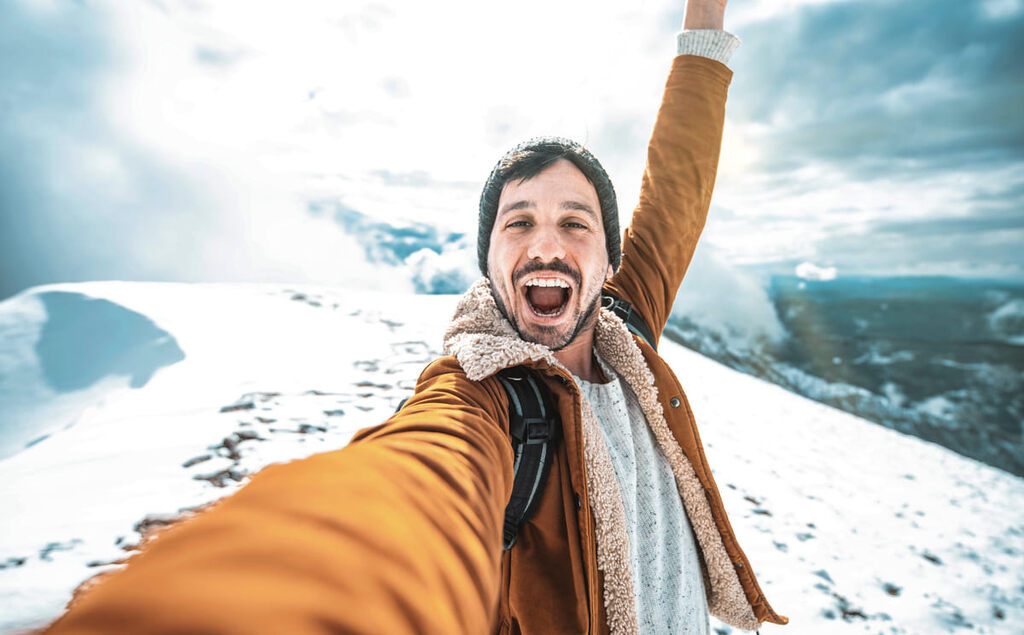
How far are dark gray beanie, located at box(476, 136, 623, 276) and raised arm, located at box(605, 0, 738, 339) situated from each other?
0.45 metres

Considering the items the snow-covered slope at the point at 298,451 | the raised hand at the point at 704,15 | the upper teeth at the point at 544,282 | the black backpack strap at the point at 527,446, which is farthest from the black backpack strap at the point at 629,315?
the snow-covered slope at the point at 298,451

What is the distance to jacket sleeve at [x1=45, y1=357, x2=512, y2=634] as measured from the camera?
1.12 ft

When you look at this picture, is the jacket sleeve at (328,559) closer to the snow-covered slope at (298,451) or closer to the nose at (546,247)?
the nose at (546,247)

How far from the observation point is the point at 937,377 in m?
129

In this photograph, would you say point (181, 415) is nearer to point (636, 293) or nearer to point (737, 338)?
point (636, 293)

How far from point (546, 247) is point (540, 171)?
40 cm

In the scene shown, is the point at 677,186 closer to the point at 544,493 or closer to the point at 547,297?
the point at 547,297

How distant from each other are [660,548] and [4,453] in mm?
6018

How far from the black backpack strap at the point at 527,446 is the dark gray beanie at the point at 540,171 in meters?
0.98

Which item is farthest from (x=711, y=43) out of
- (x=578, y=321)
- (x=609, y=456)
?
(x=609, y=456)

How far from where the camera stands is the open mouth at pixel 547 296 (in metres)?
1.64

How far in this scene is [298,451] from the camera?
115 inches

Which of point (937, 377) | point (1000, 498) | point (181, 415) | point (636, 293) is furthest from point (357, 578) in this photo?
point (937, 377)

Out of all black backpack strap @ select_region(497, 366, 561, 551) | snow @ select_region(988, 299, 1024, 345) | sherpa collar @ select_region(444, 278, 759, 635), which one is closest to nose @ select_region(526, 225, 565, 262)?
sherpa collar @ select_region(444, 278, 759, 635)
